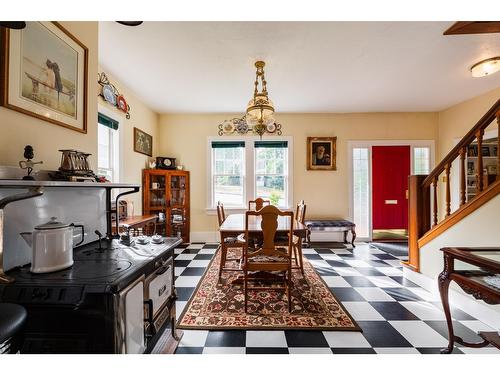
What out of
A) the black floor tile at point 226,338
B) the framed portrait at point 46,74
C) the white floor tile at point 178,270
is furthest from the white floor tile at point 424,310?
the framed portrait at point 46,74

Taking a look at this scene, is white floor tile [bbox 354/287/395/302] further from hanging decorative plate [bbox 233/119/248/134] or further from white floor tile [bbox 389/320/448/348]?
hanging decorative plate [bbox 233/119/248/134]

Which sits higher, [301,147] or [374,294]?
[301,147]

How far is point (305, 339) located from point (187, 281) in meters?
1.62

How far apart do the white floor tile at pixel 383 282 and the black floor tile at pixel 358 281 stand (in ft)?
0.21

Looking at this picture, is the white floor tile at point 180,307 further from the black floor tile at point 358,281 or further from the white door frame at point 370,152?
the white door frame at point 370,152

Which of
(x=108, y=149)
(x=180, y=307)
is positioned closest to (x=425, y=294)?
(x=180, y=307)

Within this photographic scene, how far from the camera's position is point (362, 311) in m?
2.16

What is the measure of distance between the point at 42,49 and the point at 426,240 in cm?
384

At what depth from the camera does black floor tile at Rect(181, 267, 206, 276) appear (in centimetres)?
306

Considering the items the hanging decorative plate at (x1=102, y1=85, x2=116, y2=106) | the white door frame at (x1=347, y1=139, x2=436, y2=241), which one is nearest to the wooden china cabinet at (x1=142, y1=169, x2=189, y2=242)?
the hanging decorative plate at (x1=102, y1=85, x2=116, y2=106)

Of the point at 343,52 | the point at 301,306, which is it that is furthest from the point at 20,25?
the point at 343,52

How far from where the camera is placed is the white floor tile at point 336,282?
107 inches

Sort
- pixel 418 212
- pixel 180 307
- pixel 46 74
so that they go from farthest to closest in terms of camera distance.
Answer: pixel 418 212 < pixel 180 307 < pixel 46 74

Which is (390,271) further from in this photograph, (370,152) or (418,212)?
(370,152)
